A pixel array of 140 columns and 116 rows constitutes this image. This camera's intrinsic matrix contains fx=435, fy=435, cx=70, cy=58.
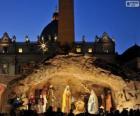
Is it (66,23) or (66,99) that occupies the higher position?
(66,23)

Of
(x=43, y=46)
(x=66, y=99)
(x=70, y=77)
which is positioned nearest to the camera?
(x=66, y=99)

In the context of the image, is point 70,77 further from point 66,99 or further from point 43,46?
point 43,46

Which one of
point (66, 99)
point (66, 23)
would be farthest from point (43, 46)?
point (66, 99)

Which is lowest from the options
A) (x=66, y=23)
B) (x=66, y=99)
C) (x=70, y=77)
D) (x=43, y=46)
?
(x=66, y=99)

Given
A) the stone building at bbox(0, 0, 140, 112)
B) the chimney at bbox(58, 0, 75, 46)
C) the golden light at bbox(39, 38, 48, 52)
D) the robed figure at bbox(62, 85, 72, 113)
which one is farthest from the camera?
the golden light at bbox(39, 38, 48, 52)

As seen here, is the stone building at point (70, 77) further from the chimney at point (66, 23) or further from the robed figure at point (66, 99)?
the robed figure at point (66, 99)

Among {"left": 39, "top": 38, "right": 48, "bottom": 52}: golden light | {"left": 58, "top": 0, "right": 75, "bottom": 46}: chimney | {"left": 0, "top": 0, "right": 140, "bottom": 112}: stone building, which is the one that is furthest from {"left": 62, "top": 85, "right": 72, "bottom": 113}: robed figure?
{"left": 39, "top": 38, "right": 48, "bottom": 52}: golden light

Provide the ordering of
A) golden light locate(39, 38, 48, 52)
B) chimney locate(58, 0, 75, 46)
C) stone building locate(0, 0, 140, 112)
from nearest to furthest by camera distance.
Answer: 1. stone building locate(0, 0, 140, 112)
2. chimney locate(58, 0, 75, 46)
3. golden light locate(39, 38, 48, 52)

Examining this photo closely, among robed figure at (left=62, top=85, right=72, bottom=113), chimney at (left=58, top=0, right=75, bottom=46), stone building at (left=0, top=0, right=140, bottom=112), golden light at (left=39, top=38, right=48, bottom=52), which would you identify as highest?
golden light at (left=39, top=38, right=48, bottom=52)

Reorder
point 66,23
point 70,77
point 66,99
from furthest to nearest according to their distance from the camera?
point 70,77 → point 66,23 → point 66,99

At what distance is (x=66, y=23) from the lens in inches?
1276

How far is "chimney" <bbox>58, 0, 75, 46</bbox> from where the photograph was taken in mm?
31922

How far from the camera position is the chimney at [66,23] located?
3192cm

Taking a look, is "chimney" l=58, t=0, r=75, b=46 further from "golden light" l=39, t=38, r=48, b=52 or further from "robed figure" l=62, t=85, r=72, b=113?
"golden light" l=39, t=38, r=48, b=52
